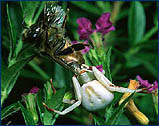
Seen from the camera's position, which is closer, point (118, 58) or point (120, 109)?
point (120, 109)

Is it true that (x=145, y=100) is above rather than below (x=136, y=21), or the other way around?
below

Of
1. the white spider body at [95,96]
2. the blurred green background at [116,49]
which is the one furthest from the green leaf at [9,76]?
the white spider body at [95,96]

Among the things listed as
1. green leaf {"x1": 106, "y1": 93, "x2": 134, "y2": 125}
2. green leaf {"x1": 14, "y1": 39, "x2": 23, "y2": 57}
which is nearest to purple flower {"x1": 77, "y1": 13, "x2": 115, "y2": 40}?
green leaf {"x1": 14, "y1": 39, "x2": 23, "y2": 57}

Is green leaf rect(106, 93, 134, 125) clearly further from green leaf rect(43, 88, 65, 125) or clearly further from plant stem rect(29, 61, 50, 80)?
plant stem rect(29, 61, 50, 80)

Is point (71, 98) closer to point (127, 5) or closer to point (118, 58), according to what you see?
point (118, 58)

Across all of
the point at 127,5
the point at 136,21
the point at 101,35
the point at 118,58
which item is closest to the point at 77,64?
the point at 101,35

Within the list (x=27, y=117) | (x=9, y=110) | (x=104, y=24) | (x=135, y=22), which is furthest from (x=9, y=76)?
(x=135, y=22)

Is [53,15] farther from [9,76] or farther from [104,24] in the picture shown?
[104,24]
